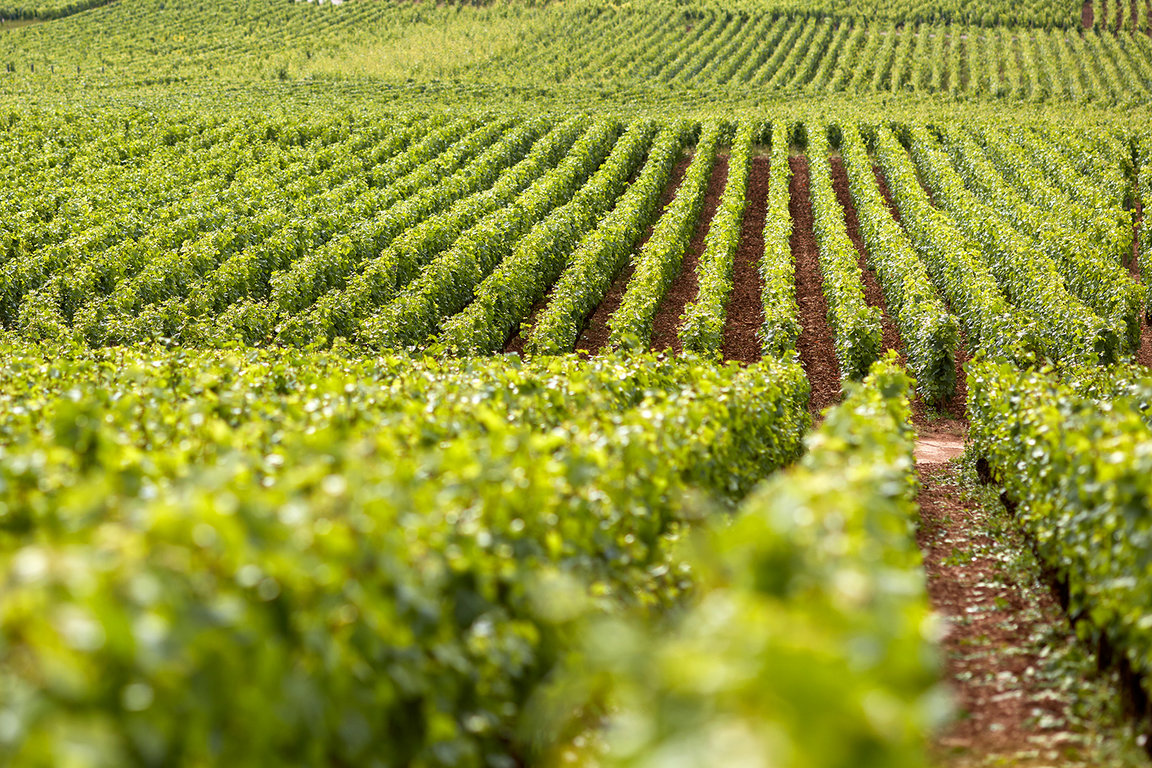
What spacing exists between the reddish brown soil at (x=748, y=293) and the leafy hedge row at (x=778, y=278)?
336 millimetres

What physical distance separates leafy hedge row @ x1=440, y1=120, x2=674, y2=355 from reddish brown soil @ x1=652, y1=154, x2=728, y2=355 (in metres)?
2.60

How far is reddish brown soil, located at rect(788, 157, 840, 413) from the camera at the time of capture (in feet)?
54.9

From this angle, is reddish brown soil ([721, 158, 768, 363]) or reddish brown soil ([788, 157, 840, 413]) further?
reddish brown soil ([721, 158, 768, 363])

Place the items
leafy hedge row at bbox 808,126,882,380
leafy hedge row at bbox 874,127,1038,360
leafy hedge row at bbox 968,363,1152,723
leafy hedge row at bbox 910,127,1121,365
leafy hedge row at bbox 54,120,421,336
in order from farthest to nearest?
1. leafy hedge row at bbox 54,120,421,336
2. leafy hedge row at bbox 808,126,882,380
3. leafy hedge row at bbox 874,127,1038,360
4. leafy hedge row at bbox 910,127,1121,365
5. leafy hedge row at bbox 968,363,1152,723

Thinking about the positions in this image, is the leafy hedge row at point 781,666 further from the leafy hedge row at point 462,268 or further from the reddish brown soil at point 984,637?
the leafy hedge row at point 462,268

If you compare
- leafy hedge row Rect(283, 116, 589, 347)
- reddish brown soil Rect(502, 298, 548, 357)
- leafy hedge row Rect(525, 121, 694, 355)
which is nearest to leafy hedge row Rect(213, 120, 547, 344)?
leafy hedge row Rect(283, 116, 589, 347)

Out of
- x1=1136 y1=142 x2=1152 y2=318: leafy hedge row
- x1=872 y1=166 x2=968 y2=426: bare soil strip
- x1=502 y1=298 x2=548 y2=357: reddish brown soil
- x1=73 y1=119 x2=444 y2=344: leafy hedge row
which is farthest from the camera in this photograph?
x1=1136 y1=142 x2=1152 y2=318: leafy hedge row

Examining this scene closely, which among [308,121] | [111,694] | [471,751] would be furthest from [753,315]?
[308,121]

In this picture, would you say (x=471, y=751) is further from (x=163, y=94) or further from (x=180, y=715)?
(x=163, y=94)

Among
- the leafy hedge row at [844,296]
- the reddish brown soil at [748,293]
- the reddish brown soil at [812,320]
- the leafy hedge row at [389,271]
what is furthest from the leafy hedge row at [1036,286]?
the leafy hedge row at [389,271]

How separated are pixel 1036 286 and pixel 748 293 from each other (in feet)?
20.6

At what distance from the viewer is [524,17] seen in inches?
3054

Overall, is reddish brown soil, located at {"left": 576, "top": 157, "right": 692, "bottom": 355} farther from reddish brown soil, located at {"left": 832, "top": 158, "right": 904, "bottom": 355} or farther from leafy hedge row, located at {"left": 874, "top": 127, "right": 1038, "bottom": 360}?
leafy hedge row, located at {"left": 874, "top": 127, "right": 1038, "bottom": 360}

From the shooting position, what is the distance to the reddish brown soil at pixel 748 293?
18.6 metres
